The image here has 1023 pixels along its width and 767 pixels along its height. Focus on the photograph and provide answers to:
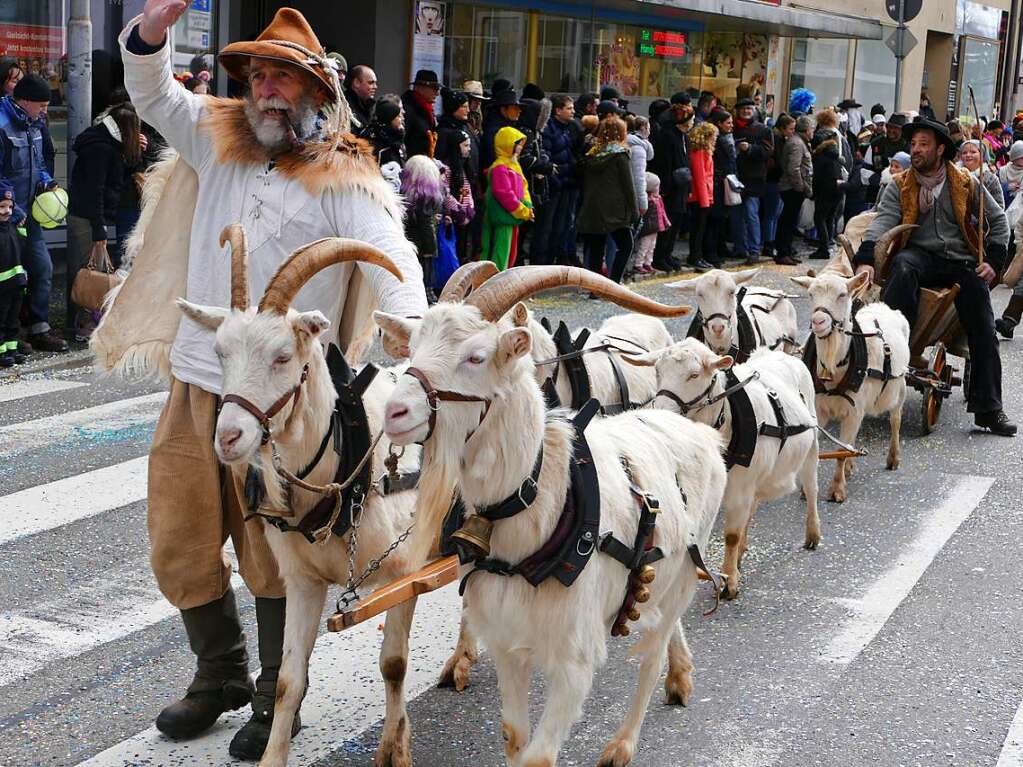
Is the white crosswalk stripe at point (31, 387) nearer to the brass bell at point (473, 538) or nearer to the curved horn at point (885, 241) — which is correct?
the curved horn at point (885, 241)

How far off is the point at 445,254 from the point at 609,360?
21.8ft

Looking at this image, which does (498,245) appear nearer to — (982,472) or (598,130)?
(598,130)

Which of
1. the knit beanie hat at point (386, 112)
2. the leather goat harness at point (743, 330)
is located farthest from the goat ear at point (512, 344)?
the knit beanie hat at point (386, 112)

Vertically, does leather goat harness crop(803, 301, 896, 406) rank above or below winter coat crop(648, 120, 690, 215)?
below

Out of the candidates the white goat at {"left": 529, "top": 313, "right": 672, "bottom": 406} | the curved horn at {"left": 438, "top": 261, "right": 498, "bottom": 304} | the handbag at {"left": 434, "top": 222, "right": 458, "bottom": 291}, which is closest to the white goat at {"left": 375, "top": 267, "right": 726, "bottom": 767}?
the curved horn at {"left": 438, "top": 261, "right": 498, "bottom": 304}

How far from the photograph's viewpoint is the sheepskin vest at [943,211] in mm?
10047

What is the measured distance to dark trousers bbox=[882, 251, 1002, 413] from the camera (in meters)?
10.3

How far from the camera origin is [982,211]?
9992 mm

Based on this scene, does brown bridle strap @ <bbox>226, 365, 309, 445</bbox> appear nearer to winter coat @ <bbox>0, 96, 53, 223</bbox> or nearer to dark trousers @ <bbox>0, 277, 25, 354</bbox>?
dark trousers @ <bbox>0, 277, 25, 354</bbox>

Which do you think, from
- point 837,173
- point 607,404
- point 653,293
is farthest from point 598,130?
point 607,404

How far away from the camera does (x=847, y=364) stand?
8.95m

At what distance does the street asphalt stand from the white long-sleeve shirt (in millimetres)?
1516

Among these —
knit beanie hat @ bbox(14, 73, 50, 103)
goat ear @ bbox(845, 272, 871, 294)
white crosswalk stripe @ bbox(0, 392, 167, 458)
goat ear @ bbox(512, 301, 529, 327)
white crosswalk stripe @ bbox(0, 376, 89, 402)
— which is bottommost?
white crosswalk stripe @ bbox(0, 392, 167, 458)

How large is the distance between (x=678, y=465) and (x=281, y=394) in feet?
5.05
